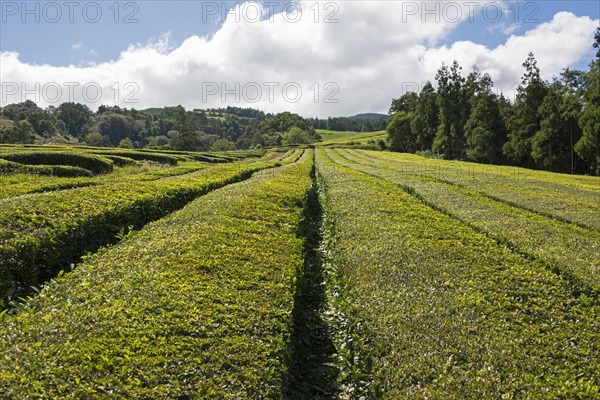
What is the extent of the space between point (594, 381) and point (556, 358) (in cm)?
61

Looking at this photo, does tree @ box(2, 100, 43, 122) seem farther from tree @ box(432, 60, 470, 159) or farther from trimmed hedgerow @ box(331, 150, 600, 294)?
trimmed hedgerow @ box(331, 150, 600, 294)

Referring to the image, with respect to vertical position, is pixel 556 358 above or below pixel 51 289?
below

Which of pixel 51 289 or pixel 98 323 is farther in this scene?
pixel 51 289

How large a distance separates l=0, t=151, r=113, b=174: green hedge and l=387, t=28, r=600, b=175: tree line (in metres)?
51.4

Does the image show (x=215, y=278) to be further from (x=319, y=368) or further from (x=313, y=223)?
(x=313, y=223)

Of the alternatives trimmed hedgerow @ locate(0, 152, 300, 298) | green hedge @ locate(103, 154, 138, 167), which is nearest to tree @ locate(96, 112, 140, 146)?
green hedge @ locate(103, 154, 138, 167)

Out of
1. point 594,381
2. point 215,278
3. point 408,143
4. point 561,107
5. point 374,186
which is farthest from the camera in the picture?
point 408,143

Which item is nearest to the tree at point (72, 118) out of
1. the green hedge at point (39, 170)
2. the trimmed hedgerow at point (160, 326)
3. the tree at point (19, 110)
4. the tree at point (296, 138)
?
the tree at point (19, 110)

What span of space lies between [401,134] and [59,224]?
326ft

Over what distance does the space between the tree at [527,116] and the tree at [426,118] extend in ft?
76.4

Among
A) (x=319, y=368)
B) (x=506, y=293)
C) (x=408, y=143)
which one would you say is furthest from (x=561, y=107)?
(x=319, y=368)

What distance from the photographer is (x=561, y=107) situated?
194 ft

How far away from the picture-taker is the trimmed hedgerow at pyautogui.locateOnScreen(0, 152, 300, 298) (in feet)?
29.8

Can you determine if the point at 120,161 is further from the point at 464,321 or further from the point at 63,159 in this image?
the point at 464,321
